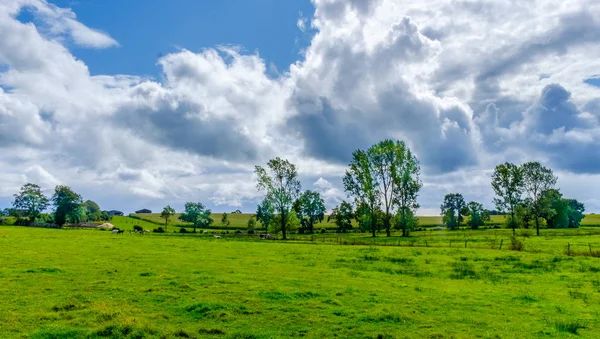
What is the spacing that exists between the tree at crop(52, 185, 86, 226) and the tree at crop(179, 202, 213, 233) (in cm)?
4813

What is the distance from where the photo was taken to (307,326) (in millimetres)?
16766

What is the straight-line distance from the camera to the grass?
53.1 ft

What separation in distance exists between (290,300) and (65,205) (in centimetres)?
15771

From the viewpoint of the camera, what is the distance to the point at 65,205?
15075 centimetres

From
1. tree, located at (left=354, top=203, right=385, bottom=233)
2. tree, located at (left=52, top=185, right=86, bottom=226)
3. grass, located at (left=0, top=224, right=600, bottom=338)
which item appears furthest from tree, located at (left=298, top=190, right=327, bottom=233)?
grass, located at (left=0, top=224, right=600, bottom=338)

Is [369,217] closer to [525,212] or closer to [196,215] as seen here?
[525,212]

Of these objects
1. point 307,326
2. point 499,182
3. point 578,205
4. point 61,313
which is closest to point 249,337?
point 307,326

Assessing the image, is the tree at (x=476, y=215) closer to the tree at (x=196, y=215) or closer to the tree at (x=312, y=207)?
the tree at (x=312, y=207)

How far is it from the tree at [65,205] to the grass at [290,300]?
5155 inches

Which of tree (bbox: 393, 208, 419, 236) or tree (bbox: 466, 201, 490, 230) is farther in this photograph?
tree (bbox: 466, 201, 490, 230)

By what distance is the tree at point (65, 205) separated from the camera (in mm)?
149500

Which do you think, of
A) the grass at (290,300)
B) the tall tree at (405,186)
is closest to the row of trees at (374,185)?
the tall tree at (405,186)

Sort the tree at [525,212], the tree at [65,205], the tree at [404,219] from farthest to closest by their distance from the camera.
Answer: the tree at [65,205] → the tree at [525,212] → the tree at [404,219]

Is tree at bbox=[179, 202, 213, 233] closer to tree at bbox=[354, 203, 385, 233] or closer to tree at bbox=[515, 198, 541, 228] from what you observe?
tree at bbox=[354, 203, 385, 233]
